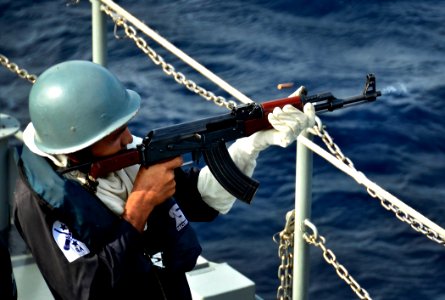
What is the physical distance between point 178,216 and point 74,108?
1.86ft

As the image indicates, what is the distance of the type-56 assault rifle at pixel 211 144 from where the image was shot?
11.4ft

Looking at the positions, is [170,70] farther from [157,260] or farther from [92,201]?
[92,201]

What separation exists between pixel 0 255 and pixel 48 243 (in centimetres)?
19

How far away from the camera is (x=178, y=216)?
366 cm

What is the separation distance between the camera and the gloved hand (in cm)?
364

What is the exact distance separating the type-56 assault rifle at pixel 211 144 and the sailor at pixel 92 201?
43 millimetres

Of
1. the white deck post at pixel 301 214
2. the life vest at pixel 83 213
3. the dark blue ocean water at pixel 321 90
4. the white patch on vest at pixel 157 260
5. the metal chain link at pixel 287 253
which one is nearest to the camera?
the life vest at pixel 83 213

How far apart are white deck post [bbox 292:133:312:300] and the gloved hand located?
21.2 inches

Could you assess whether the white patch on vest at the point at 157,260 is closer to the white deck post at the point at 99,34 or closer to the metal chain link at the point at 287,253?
the metal chain link at the point at 287,253

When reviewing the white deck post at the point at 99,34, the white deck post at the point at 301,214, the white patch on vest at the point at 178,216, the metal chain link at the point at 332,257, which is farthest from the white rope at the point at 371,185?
the white deck post at the point at 99,34

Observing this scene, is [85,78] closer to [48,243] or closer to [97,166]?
[97,166]

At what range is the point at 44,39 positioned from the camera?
11.2 metres

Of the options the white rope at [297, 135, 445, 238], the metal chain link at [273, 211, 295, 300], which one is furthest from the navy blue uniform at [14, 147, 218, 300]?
the metal chain link at [273, 211, 295, 300]

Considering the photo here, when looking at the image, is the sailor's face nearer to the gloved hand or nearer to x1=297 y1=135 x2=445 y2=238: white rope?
the gloved hand
